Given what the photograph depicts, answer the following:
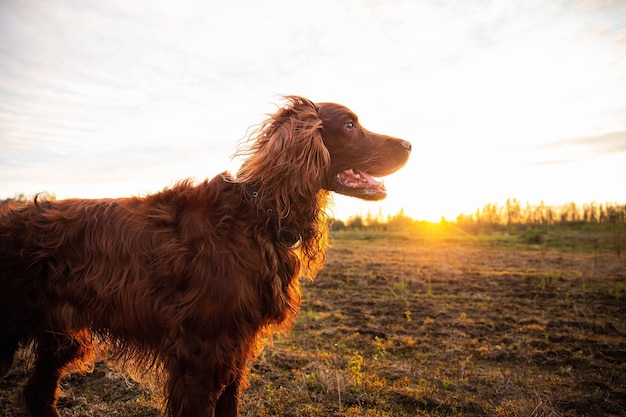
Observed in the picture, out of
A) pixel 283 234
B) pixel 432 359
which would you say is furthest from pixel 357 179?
pixel 432 359

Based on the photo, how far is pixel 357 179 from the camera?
3654mm

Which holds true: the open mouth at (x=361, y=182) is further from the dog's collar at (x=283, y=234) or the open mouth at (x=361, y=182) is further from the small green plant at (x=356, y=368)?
the small green plant at (x=356, y=368)

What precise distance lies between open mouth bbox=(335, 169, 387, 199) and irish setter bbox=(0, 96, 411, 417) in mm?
266

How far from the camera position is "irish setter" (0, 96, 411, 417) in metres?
2.83

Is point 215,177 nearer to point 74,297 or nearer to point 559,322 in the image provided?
point 74,297

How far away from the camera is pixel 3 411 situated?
375cm

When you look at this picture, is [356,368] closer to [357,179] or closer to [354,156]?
[357,179]

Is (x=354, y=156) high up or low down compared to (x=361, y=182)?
up

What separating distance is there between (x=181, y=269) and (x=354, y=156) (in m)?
1.79

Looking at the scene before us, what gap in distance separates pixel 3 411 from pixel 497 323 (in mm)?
6865

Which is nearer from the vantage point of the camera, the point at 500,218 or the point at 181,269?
the point at 181,269

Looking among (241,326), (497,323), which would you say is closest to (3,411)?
(241,326)

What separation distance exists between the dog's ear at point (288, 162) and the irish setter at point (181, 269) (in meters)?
0.01

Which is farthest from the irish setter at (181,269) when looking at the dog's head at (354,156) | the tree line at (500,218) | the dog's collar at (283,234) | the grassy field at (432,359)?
the tree line at (500,218)
